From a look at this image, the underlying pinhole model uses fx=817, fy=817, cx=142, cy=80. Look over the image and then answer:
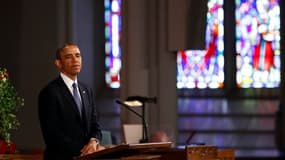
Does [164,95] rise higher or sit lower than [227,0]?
lower

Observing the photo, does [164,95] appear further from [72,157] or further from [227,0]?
[72,157]

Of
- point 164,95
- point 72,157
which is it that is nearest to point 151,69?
point 164,95

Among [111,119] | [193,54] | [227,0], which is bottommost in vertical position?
[111,119]

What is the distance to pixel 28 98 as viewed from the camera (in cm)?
1108

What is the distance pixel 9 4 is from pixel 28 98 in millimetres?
1376

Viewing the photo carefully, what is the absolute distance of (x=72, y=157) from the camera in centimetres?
440

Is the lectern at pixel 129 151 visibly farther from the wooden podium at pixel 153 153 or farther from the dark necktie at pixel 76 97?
the dark necktie at pixel 76 97

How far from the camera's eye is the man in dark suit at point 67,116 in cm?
439

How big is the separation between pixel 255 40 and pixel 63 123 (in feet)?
29.9

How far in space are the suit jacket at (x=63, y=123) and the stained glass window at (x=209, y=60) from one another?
8.56 meters

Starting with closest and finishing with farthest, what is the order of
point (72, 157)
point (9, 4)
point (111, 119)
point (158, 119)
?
1. point (72, 157)
2. point (158, 119)
3. point (9, 4)
4. point (111, 119)

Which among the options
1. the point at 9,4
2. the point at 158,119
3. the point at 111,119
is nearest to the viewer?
the point at 158,119

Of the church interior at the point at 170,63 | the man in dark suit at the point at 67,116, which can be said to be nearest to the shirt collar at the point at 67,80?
the man in dark suit at the point at 67,116

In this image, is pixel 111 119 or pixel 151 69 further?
pixel 111 119
